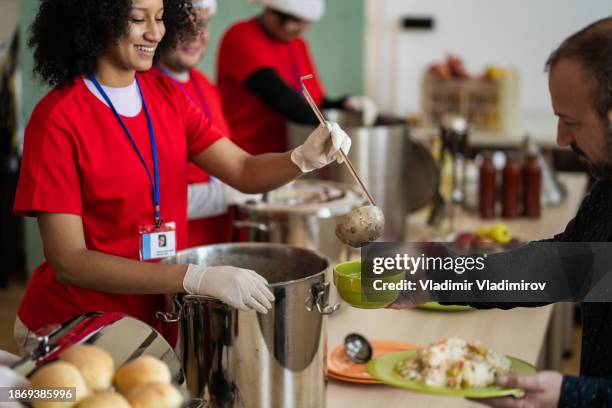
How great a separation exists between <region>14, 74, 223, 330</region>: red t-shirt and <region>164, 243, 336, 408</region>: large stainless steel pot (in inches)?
9.8

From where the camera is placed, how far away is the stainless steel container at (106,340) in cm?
101

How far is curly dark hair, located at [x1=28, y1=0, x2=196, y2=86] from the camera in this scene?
4.83ft

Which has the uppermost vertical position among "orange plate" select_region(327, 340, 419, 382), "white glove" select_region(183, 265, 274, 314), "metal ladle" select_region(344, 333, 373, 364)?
"white glove" select_region(183, 265, 274, 314)

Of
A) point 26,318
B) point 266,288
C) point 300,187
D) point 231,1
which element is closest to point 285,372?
point 266,288

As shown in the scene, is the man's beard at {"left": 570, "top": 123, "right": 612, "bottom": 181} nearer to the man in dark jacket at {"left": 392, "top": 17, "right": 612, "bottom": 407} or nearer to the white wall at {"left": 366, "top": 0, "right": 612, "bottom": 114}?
the man in dark jacket at {"left": 392, "top": 17, "right": 612, "bottom": 407}

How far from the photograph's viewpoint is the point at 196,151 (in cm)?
173

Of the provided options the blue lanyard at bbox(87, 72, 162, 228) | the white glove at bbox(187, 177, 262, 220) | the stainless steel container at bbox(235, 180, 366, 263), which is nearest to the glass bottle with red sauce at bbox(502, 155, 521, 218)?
the stainless steel container at bbox(235, 180, 366, 263)

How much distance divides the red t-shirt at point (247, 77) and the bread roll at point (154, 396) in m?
1.84

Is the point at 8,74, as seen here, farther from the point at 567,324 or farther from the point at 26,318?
the point at 567,324

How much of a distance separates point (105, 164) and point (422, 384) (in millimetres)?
682

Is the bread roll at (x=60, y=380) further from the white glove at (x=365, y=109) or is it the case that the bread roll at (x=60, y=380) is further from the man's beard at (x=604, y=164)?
the white glove at (x=365, y=109)

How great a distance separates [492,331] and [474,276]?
42 cm

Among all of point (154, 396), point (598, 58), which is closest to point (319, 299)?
point (154, 396)

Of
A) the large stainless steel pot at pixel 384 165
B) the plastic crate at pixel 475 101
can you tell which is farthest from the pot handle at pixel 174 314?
the plastic crate at pixel 475 101
